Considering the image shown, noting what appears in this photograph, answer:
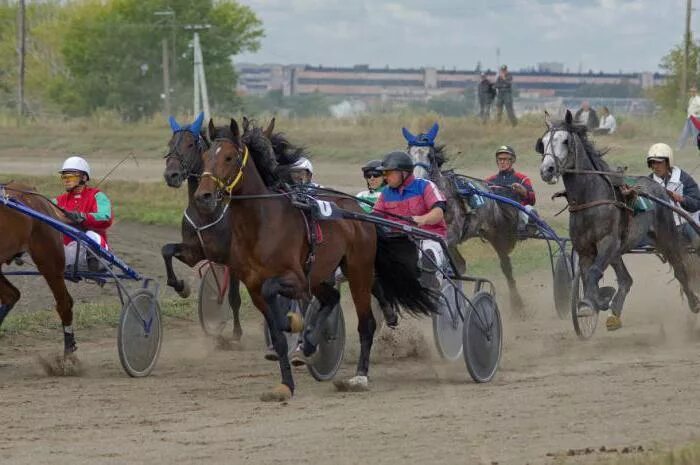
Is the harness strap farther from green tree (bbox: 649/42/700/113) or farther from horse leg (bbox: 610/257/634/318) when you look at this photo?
green tree (bbox: 649/42/700/113)

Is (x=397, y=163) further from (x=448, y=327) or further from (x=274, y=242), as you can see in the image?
(x=448, y=327)

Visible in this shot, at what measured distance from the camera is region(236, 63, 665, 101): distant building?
104 metres

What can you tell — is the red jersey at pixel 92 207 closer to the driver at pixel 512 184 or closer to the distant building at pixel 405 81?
the driver at pixel 512 184

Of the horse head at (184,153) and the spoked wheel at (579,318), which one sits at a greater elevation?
the horse head at (184,153)

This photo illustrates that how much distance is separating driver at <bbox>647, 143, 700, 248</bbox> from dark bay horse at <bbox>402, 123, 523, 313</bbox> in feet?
5.20

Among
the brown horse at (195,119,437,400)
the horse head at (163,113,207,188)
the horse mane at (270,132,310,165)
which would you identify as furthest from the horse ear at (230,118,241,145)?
the horse head at (163,113,207,188)

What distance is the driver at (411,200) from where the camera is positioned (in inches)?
409

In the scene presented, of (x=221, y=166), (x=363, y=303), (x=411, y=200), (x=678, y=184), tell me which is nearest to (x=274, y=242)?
(x=221, y=166)

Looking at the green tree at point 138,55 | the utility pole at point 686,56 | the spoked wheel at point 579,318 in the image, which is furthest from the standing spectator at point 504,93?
the green tree at point 138,55

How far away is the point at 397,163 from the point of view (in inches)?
408

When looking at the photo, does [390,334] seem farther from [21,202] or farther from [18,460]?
[18,460]

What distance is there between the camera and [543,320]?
14.5m

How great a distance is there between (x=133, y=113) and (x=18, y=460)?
5692 centimetres

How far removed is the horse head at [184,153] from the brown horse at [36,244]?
3.21 feet
